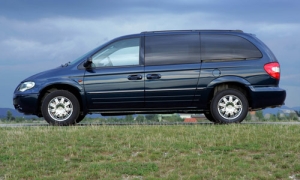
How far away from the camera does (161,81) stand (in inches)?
484

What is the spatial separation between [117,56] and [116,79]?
1.79 ft

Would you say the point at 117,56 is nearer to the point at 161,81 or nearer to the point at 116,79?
the point at 116,79

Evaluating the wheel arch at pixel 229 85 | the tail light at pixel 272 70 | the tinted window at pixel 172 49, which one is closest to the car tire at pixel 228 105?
the wheel arch at pixel 229 85

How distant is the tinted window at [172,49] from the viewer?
1246 cm

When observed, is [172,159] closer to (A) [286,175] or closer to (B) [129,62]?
(A) [286,175]

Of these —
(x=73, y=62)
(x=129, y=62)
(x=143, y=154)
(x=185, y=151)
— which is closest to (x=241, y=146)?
(x=185, y=151)

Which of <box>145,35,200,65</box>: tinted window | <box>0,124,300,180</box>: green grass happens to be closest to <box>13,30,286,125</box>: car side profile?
<box>145,35,200,65</box>: tinted window

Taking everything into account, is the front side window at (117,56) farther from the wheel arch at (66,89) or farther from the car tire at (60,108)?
the car tire at (60,108)

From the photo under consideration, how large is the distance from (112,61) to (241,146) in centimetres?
430

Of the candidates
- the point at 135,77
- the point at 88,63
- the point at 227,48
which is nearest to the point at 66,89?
the point at 88,63

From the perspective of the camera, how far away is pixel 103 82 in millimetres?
12328

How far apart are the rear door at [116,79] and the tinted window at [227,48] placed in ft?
5.07

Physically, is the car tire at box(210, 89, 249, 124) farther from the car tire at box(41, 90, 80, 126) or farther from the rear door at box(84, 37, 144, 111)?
the car tire at box(41, 90, 80, 126)

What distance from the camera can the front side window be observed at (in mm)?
12461
